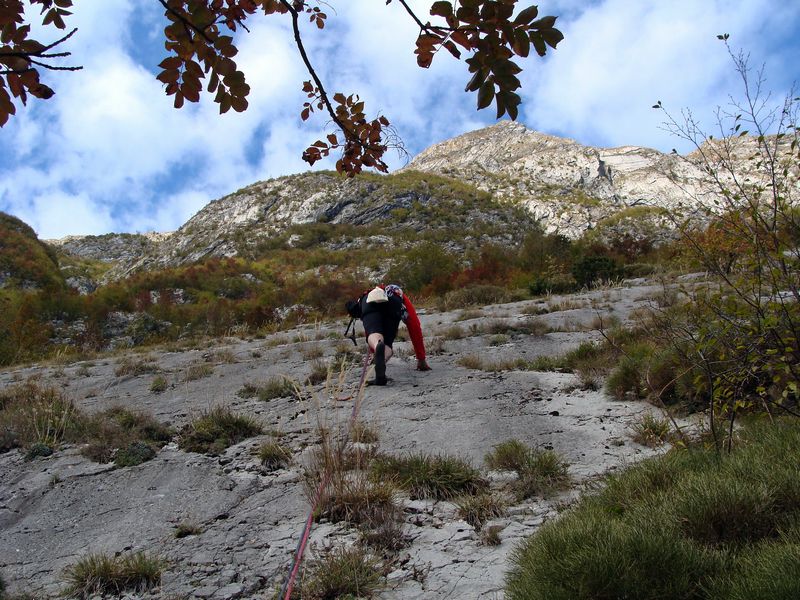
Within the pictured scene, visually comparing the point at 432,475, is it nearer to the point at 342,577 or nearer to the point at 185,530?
the point at 342,577

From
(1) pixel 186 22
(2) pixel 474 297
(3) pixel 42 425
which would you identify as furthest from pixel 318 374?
(2) pixel 474 297

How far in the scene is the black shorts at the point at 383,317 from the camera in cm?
713

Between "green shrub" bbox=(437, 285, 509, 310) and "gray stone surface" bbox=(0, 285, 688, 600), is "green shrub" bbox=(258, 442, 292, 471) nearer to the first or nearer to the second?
"gray stone surface" bbox=(0, 285, 688, 600)

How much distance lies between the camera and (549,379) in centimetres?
654

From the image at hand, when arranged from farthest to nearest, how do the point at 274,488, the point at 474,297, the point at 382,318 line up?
the point at 474,297 → the point at 382,318 → the point at 274,488

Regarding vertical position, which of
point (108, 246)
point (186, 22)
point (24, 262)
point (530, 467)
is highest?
point (108, 246)

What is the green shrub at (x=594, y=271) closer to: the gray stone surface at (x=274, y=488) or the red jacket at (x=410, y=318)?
the gray stone surface at (x=274, y=488)

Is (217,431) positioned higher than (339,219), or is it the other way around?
(339,219)

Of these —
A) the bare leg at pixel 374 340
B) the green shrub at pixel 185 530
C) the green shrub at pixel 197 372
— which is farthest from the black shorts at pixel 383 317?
the green shrub at pixel 185 530

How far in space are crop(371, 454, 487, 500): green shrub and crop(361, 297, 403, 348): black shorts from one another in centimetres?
332

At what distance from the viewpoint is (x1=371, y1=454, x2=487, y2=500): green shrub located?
3.60 metres

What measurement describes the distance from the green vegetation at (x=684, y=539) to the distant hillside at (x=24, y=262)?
78.5 ft

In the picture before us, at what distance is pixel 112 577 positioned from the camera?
2.87 meters

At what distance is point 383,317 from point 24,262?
956 inches
